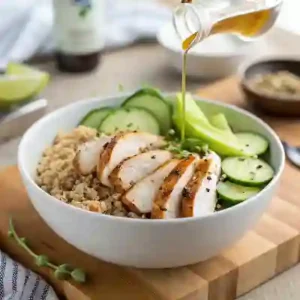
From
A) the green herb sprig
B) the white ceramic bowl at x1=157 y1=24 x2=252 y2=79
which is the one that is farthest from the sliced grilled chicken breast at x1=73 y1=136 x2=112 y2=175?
the white ceramic bowl at x1=157 y1=24 x2=252 y2=79

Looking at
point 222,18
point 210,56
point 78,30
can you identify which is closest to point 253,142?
point 222,18

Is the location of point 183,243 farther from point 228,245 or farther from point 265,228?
point 265,228

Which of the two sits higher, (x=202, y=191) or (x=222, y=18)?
(x=222, y=18)

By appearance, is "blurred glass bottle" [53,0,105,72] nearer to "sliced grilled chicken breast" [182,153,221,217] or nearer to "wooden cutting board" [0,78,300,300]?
"wooden cutting board" [0,78,300,300]

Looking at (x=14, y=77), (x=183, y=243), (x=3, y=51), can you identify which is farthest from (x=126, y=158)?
(x=3, y=51)

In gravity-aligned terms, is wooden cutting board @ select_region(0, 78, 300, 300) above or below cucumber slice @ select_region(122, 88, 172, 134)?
below

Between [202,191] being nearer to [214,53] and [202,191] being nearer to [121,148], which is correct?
[121,148]

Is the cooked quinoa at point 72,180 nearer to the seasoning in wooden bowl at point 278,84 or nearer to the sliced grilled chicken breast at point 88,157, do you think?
the sliced grilled chicken breast at point 88,157
